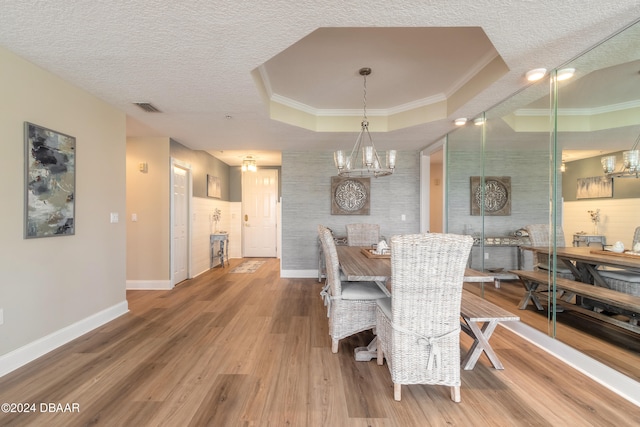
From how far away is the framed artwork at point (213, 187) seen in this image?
6074 millimetres

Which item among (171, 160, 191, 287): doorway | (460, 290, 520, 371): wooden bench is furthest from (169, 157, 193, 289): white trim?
(460, 290, 520, 371): wooden bench

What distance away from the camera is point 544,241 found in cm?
270

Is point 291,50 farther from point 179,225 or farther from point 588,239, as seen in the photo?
point 179,225

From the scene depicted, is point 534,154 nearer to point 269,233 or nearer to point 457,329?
point 457,329

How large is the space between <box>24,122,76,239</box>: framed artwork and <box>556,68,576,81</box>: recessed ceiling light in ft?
14.3

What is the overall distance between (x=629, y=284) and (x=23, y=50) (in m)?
4.77

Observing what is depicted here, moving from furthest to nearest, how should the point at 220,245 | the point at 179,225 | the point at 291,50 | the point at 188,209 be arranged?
the point at 220,245, the point at 188,209, the point at 179,225, the point at 291,50

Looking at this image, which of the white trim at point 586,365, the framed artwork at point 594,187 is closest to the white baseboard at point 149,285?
the white trim at point 586,365

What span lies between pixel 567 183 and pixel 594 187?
0.61ft

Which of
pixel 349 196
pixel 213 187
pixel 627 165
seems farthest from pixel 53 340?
pixel 627 165

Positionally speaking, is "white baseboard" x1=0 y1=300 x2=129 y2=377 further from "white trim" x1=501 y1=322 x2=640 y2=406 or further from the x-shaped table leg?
"white trim" x1=501 y1=322 x2=640 y2=406

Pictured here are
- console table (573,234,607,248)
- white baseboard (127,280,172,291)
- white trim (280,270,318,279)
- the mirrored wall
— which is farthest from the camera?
white trim (280,270,318,279)

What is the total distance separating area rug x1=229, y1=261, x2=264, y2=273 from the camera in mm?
5820

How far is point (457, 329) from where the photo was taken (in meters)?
1.72
